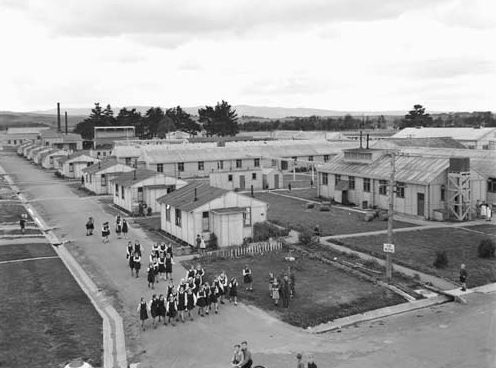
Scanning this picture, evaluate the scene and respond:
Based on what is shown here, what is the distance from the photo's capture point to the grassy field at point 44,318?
19.9 m

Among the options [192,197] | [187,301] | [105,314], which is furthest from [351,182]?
[105,314]

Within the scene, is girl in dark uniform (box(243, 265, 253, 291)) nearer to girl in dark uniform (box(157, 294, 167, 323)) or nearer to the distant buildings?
girl in dark uniform (box(157, 294, 167, 323))

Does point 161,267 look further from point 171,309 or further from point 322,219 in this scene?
point 322,219

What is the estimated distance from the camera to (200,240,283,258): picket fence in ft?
113

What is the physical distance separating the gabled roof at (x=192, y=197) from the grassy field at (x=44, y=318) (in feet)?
29.9

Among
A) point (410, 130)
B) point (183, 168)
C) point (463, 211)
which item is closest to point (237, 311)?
point (463, 211)

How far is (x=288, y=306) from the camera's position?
25.3 m

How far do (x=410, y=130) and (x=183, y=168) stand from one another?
1895 inches

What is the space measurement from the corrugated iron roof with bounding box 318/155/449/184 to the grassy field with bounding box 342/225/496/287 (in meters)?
6.30

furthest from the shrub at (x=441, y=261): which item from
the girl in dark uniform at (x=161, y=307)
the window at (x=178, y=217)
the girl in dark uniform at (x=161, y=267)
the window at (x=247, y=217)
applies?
the window at (x=178, y=217)

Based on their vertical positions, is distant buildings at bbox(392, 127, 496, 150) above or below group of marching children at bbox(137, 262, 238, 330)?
above

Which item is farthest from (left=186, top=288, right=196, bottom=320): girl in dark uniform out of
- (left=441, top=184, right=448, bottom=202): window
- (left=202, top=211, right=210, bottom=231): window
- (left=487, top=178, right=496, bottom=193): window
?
(left=487, top=178, right=496, bottom=193): window

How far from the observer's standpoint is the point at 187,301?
23703 millimetres

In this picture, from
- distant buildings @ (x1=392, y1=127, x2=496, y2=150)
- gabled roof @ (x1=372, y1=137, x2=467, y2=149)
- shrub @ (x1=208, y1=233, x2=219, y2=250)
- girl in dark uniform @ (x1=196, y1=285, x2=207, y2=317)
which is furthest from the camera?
distant buildings @ (x1=392, y1=127, x2=496, y2=150)
